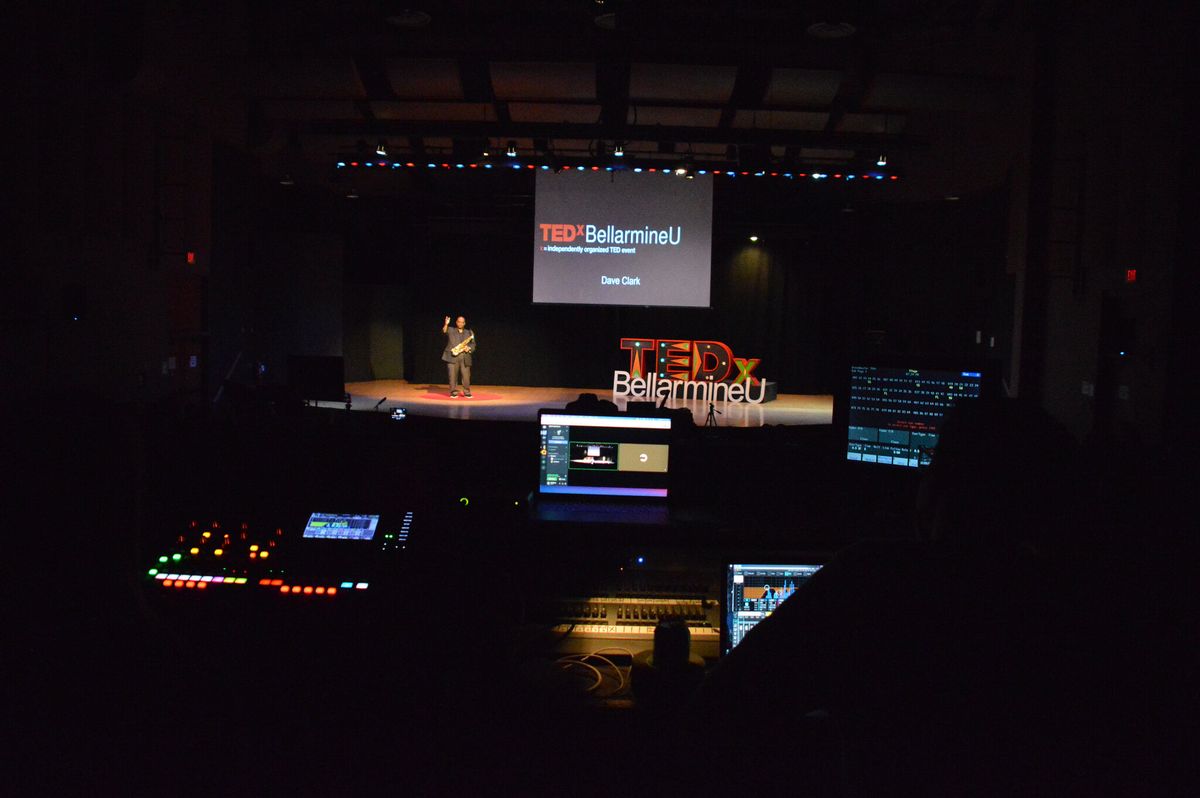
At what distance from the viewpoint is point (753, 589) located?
218 cm

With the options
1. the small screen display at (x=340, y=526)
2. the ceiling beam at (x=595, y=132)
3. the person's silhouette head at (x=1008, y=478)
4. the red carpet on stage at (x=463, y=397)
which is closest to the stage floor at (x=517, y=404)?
the red carpet on stage at (x=463, y=397)

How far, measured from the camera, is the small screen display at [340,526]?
225 centimetres

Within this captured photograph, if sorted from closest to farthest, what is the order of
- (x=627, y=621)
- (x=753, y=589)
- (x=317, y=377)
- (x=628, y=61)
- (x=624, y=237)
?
(x=753, y=589)
(x=627, y=621)
(x=628, y=61)
(x=317, y=377)
(x=624, y=237)

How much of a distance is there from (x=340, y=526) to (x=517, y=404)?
425 inches

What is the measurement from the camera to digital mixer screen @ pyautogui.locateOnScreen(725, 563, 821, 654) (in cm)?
216

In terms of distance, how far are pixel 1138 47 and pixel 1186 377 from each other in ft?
6.77

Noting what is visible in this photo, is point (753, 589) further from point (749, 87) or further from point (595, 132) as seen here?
point (595, 132)

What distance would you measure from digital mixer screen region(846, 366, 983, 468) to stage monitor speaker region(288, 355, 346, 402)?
6.26 m

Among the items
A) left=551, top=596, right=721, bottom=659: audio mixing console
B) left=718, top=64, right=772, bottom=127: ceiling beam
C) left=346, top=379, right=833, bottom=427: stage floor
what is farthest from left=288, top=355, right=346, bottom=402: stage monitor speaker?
left=551, top=596, right=721, bottom=659: audio mixing console

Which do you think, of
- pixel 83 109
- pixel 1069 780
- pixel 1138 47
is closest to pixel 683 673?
pixel 1069 780

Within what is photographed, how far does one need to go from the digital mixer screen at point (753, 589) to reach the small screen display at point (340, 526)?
96 centimetres

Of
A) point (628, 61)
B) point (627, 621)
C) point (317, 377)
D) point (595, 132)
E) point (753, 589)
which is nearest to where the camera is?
point (753, 589)

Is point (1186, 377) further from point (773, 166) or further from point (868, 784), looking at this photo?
point (773, 166)

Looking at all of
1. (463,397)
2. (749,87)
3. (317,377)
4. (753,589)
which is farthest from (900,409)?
(463,397)
